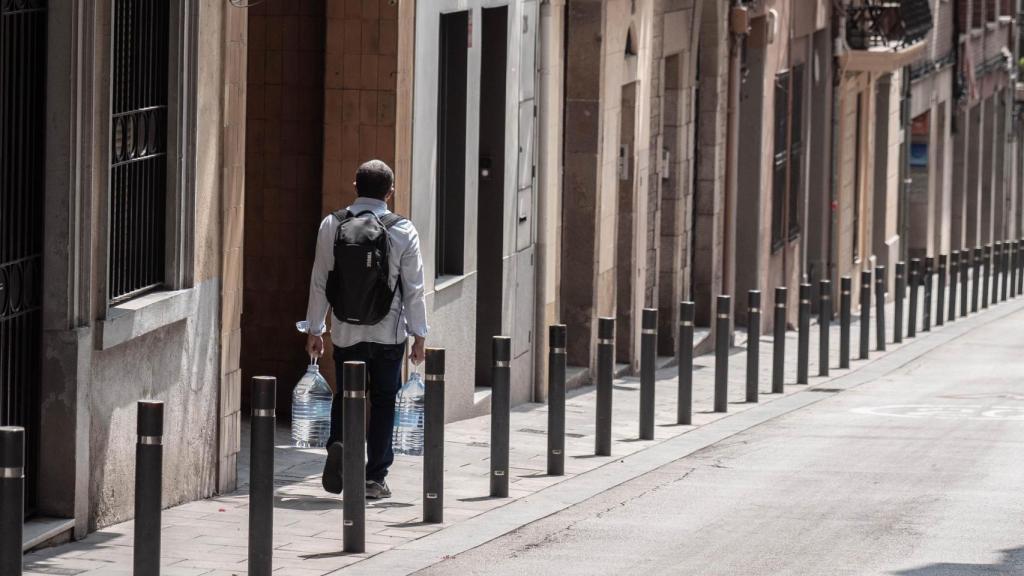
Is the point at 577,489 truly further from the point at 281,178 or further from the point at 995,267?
the point at 995,267

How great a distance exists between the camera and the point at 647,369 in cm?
1295

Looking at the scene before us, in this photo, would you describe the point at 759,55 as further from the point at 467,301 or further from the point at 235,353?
the point at 235,353

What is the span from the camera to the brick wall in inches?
501

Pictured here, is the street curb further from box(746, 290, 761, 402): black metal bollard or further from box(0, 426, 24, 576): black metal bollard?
box(0, 426, 24, 576): black metal bollard

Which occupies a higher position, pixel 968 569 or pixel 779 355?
pixel 779 355

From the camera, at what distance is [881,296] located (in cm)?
2108

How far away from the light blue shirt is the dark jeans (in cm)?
5

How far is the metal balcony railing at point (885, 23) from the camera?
2976cm

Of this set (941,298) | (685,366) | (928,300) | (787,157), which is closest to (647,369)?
(685,366)

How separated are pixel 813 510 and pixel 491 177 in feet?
19.1

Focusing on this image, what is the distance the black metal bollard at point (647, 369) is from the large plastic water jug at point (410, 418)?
1794mm

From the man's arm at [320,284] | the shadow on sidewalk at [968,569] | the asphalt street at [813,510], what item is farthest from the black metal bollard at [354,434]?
the shadow on sidewalk at [968,569]

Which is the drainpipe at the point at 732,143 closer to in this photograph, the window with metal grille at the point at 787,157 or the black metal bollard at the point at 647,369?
the window with metal grille at the point at 787,157

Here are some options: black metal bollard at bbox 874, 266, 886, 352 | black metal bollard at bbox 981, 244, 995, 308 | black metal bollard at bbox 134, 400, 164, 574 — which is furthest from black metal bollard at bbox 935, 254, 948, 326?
black metal bollard at bbox 134, 400, 164, 574
